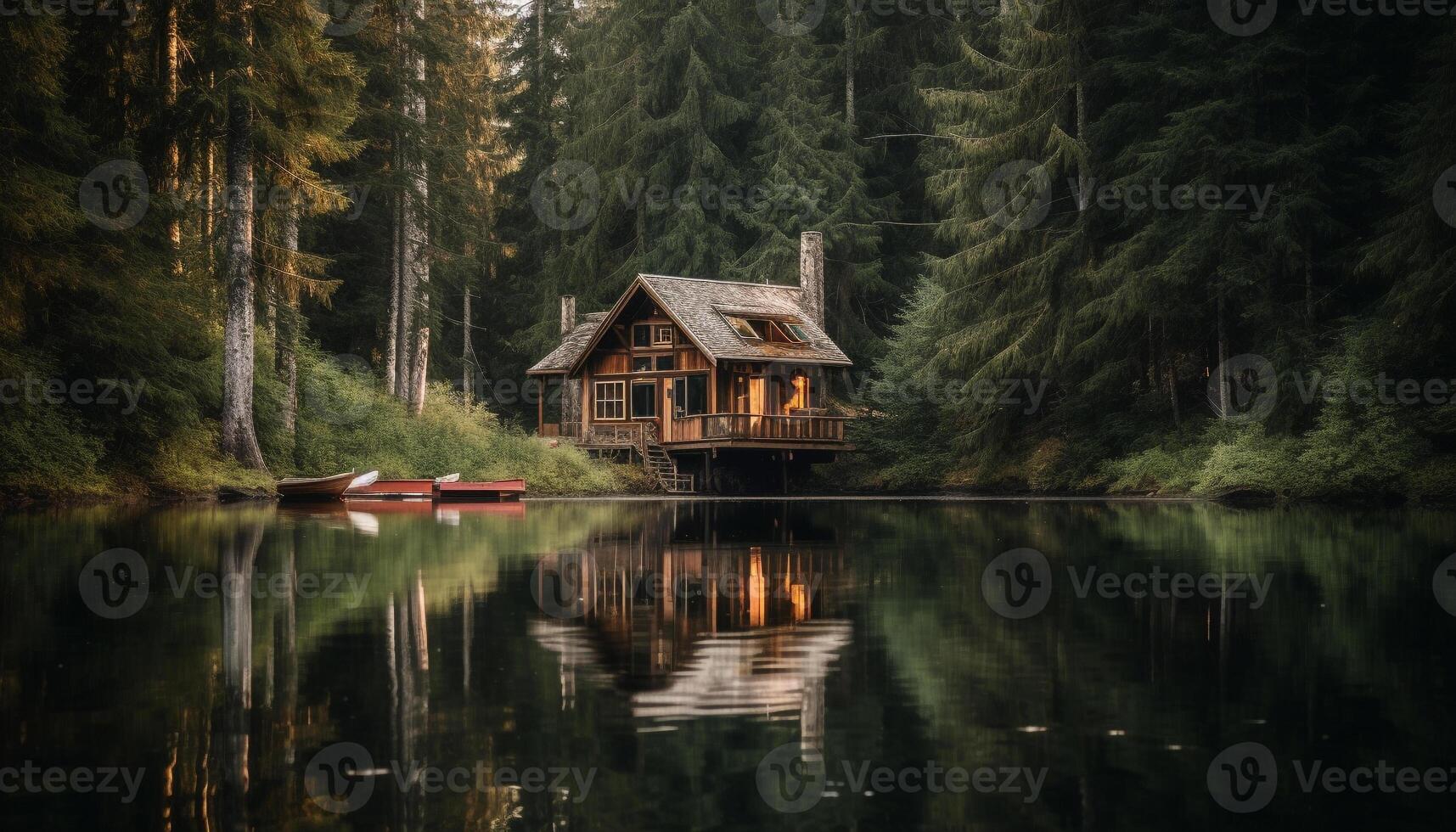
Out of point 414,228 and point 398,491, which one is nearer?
point 398,491

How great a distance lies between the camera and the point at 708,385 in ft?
165

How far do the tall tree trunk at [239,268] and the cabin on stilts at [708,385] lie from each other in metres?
17.3

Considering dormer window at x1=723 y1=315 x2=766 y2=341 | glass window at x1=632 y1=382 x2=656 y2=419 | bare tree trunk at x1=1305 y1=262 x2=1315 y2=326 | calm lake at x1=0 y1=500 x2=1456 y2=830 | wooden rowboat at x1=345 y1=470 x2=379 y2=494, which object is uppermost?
dormer window at x1=723 y1=315 x2=766 y2=341

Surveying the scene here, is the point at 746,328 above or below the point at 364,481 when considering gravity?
above

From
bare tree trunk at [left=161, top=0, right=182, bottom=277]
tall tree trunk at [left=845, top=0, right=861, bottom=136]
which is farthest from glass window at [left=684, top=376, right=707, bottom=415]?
bare tree trunk at [left=161, top=0, right=182, bottom=277]

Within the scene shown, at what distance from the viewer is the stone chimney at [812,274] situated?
183ft

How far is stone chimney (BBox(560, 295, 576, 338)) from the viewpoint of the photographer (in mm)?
59500

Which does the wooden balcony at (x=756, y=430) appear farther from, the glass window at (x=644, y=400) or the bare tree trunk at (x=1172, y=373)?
the bare tree trunk at (x=1172, y=373)

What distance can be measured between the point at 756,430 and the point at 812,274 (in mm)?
10584

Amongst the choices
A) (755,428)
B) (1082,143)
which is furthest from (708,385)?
(1082,143)

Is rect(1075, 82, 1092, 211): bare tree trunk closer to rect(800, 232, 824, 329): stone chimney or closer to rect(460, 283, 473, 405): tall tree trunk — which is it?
rect(800, 232, 824, 329): stone chimney

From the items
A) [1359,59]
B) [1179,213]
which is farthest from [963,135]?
[1359,59]

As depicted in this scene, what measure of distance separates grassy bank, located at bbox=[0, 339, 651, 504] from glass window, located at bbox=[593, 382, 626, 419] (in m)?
3.88

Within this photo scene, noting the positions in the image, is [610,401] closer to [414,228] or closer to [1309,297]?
[414,228]
